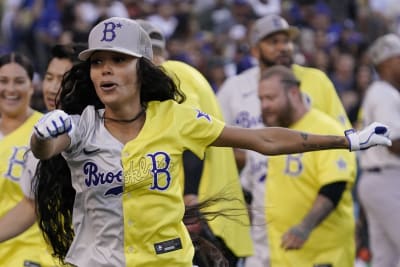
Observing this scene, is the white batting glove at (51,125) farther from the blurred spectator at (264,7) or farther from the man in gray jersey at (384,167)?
the blurred spectator at (264,7)

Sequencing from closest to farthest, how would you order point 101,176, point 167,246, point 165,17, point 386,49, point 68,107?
point 101,176 → point 167,246 → point 68,107 → point 386,49 → point 165,17

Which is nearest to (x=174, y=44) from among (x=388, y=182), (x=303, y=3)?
Result: (x=303, y=3)

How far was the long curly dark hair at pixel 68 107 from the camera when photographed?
589cm

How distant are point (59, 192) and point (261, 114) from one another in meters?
3.15

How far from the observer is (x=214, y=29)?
19.7 m

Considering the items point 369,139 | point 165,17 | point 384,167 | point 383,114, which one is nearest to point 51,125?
point 369,139

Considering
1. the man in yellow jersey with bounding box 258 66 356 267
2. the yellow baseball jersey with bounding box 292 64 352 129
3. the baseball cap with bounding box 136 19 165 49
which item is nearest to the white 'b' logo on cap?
the baseball cap with bounding box 136 19 165 49

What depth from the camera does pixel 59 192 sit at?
5934mm

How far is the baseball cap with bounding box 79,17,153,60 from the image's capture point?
18.5 ft

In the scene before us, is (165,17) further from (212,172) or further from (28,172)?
(28,172)

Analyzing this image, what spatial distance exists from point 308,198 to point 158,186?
2.91 meters

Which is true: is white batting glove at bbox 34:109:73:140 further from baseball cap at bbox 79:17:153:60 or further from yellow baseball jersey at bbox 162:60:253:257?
yellow baseball jersey at bbox 162:60:253:257

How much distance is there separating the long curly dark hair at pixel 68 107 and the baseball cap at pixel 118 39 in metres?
0.11

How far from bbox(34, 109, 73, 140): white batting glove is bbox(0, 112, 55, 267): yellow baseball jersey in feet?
7.49
